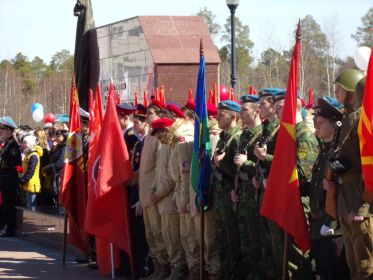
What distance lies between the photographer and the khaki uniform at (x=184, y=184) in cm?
862

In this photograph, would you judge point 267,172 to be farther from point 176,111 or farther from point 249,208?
point 176,111

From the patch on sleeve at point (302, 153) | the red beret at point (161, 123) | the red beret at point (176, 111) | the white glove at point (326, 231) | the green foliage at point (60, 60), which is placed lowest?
the white glove at point (326, 231)

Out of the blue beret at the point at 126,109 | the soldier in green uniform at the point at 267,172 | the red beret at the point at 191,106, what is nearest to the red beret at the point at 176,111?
the red beret at the point at 191,106

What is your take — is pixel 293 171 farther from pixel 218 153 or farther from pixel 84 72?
pixel 84 72

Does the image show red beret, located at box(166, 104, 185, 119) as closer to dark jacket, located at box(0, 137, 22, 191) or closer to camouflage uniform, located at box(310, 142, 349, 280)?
camouflage uniform, located at box(310, 142, 349, 280)

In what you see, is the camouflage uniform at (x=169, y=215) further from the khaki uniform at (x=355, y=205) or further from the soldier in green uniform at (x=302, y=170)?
the khaki uniform at (x=355, y=205)

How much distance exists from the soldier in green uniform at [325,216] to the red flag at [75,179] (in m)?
5.15

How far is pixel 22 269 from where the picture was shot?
10.8 metres

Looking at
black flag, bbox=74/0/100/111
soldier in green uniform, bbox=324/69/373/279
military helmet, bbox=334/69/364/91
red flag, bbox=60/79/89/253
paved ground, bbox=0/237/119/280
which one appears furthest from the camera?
black flag, bbox=74/0/100/111

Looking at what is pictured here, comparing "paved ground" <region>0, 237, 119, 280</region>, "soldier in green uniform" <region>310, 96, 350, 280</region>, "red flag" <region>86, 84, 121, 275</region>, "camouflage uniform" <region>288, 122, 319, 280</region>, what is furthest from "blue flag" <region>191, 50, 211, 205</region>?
"paved ground" <region>0, 237, 119, 280</region>

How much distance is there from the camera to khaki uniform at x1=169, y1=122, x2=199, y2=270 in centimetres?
862

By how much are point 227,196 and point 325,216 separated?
176 cm

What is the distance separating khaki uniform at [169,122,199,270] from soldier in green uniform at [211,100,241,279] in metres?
0.41

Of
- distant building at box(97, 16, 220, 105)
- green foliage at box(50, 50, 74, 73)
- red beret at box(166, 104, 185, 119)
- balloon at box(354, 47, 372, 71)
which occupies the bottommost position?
red beret at box(166, 104, 185, 119)
